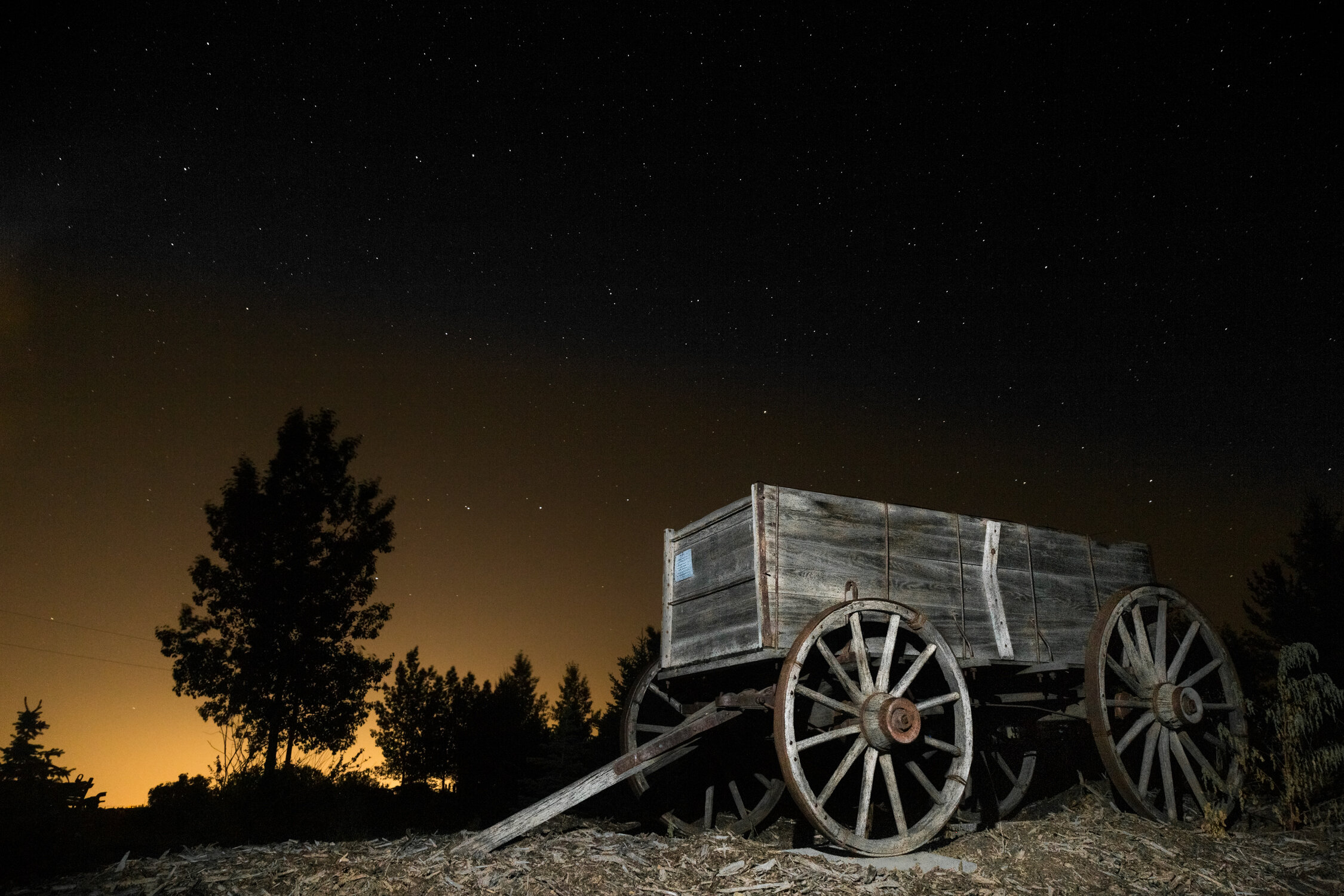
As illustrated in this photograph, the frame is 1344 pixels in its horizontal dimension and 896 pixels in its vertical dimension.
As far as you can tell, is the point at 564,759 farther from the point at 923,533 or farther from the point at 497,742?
the point at 497,742

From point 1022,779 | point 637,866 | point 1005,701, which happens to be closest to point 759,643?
point 637,866

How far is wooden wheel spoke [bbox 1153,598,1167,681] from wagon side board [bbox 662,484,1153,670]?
1.81 feet

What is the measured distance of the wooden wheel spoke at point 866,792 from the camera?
19.7 feet

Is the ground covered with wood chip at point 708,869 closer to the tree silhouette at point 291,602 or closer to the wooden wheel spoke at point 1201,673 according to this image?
the wooden wheel spoke at point 1201,673

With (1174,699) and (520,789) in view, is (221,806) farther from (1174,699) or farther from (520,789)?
(1174,699)

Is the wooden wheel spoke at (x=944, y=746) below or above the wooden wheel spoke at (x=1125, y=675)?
below

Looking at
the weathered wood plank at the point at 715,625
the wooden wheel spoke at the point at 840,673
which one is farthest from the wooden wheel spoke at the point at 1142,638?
the weathered wood plank at the point at 715,625

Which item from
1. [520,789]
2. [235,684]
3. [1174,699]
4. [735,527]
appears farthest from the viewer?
[520,789]

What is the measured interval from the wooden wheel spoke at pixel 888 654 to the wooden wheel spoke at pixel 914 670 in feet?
0.33

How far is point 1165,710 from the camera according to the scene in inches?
307

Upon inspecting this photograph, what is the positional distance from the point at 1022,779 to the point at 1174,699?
223cm

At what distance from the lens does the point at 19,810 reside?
8.91 metres

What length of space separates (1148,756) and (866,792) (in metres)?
3.37

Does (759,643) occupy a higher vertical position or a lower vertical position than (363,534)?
lower
